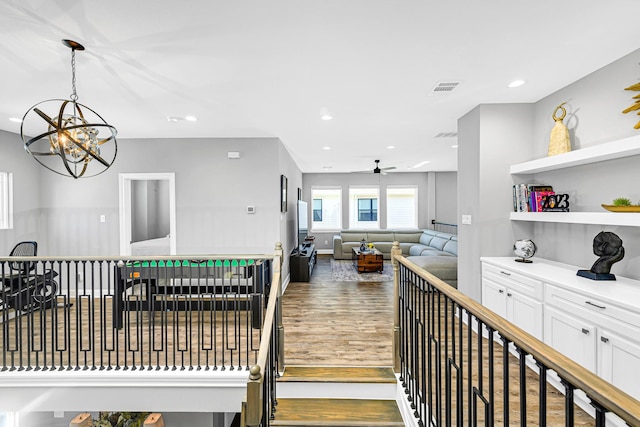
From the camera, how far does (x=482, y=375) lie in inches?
54.3

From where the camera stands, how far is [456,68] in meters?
2.65

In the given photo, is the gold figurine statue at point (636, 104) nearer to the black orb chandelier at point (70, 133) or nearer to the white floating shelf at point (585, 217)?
the white floating shelf at point (585, 217)

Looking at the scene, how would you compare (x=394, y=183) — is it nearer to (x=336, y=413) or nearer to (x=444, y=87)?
(x=444, y=87)

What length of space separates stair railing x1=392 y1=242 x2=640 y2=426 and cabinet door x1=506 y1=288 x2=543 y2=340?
0.38 metres

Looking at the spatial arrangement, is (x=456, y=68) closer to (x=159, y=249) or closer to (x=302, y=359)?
(x=302, y=359)

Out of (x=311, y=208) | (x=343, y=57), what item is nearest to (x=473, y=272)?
(x=343, y=57)

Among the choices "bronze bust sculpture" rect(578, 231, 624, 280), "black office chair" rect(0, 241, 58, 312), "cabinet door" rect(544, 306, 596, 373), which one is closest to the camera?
"cabinet door" rect(544, 306, 596, 373)

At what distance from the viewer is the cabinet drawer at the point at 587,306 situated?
1943mm

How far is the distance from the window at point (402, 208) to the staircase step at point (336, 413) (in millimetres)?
7857

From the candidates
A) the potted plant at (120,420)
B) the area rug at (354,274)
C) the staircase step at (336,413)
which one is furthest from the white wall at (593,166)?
the potted plant at (120,420)

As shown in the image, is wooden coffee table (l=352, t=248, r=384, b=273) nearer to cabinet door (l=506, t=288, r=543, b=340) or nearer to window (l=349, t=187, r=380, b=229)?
window (l=349, t=187, r=380, b=229)

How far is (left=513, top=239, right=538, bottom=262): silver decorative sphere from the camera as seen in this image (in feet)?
10.6

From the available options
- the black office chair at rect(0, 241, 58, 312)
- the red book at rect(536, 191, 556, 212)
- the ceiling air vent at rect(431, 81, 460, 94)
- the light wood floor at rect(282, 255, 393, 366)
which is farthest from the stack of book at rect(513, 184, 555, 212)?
the black office chair at rect(0, 241, 58, 312)

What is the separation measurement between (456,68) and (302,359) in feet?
9.91
